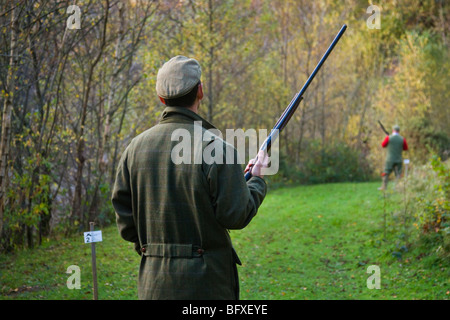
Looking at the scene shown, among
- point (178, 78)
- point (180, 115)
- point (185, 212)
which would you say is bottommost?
point (185, 212)

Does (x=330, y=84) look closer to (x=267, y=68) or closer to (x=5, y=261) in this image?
(x=267, y=68)

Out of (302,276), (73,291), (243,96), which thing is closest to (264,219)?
(302,276)

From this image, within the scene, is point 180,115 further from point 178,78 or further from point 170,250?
point 170,250

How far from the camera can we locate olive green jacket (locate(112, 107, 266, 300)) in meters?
2.60

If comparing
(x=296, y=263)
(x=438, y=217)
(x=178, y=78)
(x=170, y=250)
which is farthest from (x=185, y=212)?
(x=296, y=263)

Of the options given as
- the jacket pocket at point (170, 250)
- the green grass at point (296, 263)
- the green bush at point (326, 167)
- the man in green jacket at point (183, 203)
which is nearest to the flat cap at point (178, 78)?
the man in green jacket at point (183, 203)

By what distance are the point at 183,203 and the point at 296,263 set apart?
691 cm

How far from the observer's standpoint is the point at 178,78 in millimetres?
2771

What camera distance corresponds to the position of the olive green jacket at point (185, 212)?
8.52 feet

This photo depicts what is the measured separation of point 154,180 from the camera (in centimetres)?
271

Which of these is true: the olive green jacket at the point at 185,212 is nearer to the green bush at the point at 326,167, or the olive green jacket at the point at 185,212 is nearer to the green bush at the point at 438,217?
the green bush at the point at 438,217

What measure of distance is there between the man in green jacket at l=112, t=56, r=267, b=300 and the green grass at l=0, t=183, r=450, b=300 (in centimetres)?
432

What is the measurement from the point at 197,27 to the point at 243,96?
20.2ft

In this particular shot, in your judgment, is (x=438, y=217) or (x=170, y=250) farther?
(x=438, y=217)
